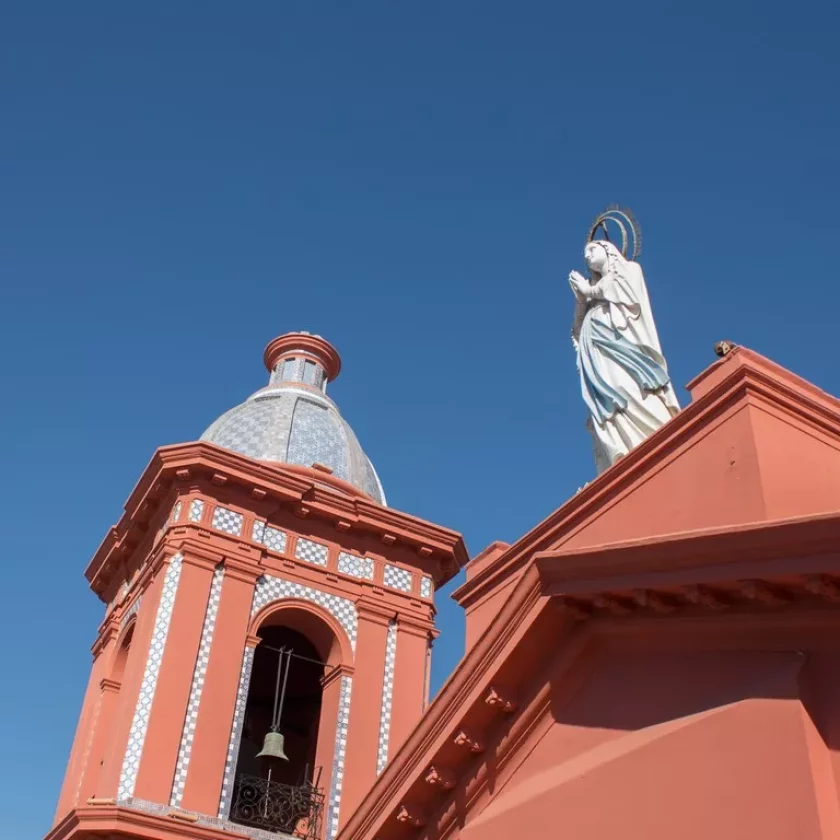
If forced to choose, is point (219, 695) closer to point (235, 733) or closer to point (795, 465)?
point (235, 733)

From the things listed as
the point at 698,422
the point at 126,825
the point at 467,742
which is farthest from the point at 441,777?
the point at 126,825

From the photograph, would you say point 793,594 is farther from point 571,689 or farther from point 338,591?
point 338,591

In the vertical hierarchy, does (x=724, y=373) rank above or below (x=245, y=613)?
below

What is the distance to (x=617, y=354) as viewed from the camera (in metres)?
9.77

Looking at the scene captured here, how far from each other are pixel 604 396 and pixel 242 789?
7381mm

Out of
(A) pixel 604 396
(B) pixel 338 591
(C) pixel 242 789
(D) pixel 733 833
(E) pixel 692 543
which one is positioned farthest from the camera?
(B) pixel 338 591

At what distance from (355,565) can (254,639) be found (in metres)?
2.04

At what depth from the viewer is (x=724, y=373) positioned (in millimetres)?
7855

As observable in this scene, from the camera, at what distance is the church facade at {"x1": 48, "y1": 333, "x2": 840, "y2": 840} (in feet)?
20.6

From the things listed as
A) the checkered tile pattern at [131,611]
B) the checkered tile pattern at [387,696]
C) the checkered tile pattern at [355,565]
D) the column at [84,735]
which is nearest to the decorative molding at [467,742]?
the checkered tile pattern at [387,696]

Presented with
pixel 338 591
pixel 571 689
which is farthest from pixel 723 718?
pixel 338 591

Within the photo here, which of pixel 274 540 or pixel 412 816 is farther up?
pixel 274 540

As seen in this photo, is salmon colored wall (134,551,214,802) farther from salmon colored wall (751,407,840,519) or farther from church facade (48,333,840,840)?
salmon colored wall (751,407,840,519)

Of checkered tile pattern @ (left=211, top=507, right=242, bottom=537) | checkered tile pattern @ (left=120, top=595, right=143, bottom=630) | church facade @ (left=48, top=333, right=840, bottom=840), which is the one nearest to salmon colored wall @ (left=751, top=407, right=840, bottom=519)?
church facade @ (left=48, top=333, right=840, bottom=840)
